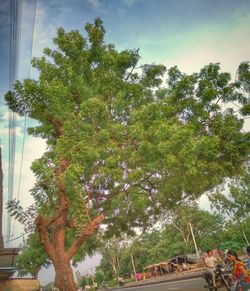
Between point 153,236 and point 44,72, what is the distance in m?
78.0

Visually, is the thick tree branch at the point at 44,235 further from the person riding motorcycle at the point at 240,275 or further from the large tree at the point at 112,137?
the person riding motorcycle at the point at 240,275

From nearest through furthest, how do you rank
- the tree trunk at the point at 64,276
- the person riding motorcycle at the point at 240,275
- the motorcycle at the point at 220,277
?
1. the person riding motorcycle at the point at 240,275
2. the tree trunk at the point at 64,276
3. the motorcycle at the point at 220,277

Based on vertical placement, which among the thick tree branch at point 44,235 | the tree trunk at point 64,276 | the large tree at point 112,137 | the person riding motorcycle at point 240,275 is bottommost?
the person riding motorcycle at point 240,275

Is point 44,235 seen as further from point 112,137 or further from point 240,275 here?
point 240,275

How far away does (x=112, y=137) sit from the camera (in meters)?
12.6

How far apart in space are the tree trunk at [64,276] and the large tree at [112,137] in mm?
34

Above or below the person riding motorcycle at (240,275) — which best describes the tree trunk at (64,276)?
above

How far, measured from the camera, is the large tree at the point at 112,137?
11.4 metres

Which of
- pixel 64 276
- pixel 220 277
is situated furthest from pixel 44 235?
pixel 220 277

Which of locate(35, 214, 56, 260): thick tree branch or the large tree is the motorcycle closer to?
the large tree

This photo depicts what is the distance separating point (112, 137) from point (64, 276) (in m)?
5.58

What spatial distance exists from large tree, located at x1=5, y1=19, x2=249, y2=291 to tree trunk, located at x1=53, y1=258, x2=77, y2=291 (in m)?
0.03

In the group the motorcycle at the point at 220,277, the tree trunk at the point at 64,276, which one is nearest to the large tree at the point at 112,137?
the tree trunk at the point at 64,276

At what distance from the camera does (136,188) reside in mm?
13438
